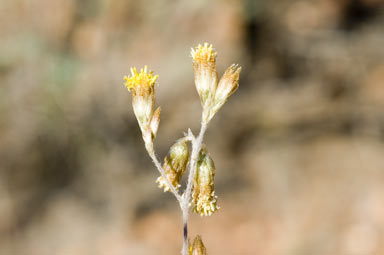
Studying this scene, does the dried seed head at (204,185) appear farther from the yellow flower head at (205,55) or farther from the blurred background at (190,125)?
the blurred background at (190,125)

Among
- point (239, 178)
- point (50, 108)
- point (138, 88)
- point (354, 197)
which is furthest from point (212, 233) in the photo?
point (138, 88)

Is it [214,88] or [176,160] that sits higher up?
[214,88]

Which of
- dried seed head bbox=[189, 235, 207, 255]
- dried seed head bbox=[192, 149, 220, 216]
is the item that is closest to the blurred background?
dried seed head bbox=[192, 149, 220, 216]

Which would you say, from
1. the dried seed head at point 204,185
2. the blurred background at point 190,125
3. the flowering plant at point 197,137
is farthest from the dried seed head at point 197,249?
the blurred background at point 190,125

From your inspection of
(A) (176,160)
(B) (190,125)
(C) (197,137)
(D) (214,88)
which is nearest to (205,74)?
(D) (214,88)

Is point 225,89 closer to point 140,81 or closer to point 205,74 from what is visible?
point 205,74

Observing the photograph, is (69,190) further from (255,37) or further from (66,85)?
(255,37)
